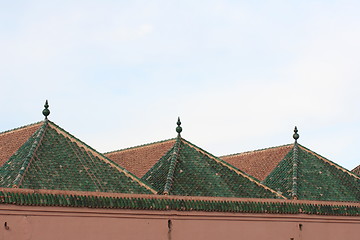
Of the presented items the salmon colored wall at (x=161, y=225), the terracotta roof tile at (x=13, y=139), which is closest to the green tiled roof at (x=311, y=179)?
the salmon colored wall at (x=161, y=225)

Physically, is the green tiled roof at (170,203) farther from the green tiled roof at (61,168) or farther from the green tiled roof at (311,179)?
the green tiled roof at (311,179)

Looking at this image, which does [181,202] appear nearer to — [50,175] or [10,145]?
[50,175]

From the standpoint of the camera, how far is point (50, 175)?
1526 cm

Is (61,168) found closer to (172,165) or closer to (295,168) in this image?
(172,165)

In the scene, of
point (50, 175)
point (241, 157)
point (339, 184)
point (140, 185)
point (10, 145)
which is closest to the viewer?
point (50, 175)

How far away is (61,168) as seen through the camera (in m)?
15.7

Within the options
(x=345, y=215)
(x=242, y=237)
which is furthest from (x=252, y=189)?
(x=345, y=215)

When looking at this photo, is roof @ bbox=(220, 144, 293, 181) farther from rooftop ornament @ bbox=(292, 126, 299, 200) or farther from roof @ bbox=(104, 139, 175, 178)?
roof @ bbox=(104, 139, 175, 178)

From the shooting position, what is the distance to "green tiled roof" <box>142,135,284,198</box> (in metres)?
17.1

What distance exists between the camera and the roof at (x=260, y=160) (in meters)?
21.4

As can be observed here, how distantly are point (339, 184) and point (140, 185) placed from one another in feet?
22.7

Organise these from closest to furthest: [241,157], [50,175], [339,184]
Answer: [50,175] → [339,184] → [241,157]

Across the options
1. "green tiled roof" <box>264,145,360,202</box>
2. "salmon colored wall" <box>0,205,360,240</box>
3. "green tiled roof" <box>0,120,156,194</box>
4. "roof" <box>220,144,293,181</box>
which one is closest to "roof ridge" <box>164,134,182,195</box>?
"green tiled roof" <box>0,120,156,194</box>

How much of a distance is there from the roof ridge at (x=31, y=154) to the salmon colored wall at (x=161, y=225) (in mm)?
661
